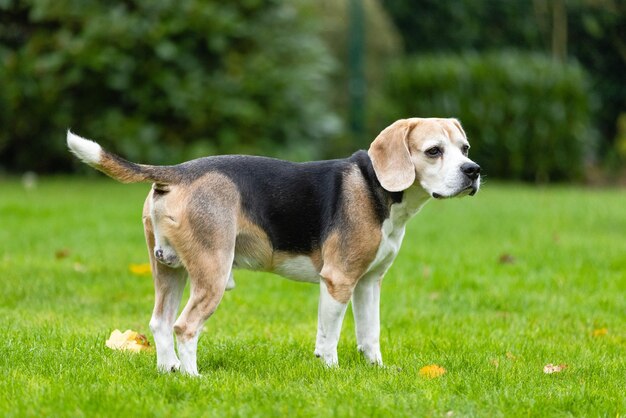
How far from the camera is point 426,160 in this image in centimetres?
511

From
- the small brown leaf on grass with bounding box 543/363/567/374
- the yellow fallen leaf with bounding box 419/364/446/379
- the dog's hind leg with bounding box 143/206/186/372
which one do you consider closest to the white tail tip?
the dog's hind leg with bounding box 143/206/186/372

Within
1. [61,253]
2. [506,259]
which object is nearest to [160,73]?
[61,253]

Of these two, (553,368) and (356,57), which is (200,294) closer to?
(553,368)

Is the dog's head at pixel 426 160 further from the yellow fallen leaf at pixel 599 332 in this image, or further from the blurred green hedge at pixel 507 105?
the blurred green hedge at pixel 507 105

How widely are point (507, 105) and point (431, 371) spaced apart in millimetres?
12330

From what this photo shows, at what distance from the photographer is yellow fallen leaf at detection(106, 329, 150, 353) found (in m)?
5.54

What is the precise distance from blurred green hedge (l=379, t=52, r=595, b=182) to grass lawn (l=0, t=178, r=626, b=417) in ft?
17.3

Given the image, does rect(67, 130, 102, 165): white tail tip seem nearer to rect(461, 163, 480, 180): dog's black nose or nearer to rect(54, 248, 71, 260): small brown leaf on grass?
rect(461, 163, 480, 180): dog's black nose

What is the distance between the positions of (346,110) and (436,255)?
29.4 ft

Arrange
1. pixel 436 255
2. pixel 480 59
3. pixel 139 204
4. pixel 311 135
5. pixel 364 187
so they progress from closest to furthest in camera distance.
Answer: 1. pixel 364 187
2. pixel 436 255
3. pixel 139 204
4. pixel 311 135
5. pixel 480 59

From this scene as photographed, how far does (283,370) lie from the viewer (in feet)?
16.5

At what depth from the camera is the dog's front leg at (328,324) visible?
5.10 m

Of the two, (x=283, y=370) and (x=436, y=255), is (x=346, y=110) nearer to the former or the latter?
(x=436, y=255)

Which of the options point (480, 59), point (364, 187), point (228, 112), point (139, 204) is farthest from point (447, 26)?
point (364, 187)
